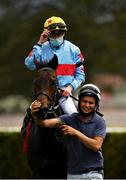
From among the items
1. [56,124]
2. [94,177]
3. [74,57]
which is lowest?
[94,177]

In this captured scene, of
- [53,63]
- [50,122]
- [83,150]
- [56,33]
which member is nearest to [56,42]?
[56,33]

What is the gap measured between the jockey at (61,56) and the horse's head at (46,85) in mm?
128

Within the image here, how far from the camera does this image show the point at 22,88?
38656mm

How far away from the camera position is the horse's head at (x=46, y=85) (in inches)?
220

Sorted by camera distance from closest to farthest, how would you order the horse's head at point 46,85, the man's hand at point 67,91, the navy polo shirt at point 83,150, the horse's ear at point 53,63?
the horse's head at point 46,85
the navy polo shirt at point 83,150
the horse's ear at point 53,63
the man's hand at point 67,91

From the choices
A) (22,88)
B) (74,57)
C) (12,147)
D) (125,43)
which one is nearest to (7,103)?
(22,88)

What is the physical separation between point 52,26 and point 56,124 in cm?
94

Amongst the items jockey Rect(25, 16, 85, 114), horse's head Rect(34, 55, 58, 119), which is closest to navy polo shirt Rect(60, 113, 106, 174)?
horse's head Rect(34, 55, 58, 119)

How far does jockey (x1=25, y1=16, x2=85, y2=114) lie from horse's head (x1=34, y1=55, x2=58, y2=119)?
128 mm

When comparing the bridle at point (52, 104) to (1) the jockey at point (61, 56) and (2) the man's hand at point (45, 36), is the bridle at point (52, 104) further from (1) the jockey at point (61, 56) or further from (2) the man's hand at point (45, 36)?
(2) the man's hand at point (45, 36)

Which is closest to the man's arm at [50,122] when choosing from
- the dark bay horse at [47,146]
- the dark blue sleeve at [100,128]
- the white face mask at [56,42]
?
the dark bay horse at [47,146]

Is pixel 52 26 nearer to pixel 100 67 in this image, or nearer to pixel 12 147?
pixel 12 147

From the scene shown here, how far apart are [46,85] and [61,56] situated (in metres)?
0.75

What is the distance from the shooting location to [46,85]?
5.74 meters
